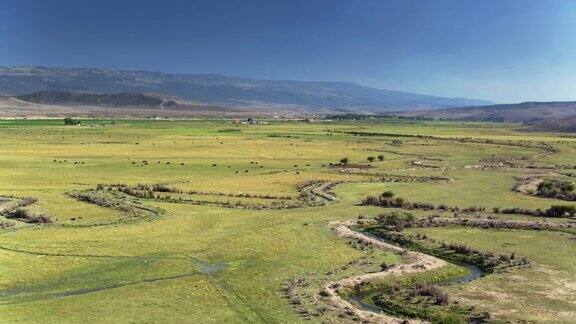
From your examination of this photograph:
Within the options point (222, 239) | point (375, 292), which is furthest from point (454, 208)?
point (375, 292)

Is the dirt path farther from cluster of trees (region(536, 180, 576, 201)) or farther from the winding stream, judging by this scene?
cluster of trees (region(536, 180, 576, 201))

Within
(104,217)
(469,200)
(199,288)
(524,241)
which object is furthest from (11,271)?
(469,200)

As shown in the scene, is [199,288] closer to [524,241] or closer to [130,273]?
[130,273]

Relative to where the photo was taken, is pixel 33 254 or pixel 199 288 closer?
pixel 199 288

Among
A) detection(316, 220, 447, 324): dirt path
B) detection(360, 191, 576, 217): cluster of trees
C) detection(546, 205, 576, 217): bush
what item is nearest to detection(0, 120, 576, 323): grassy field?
detection(316, 220, 447, 324): dirt path

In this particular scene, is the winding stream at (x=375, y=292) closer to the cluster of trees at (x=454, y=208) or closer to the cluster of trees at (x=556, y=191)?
the cluster of trees at (x=454, y=208)

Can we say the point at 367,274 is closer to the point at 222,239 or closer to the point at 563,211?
the point at 222,239
